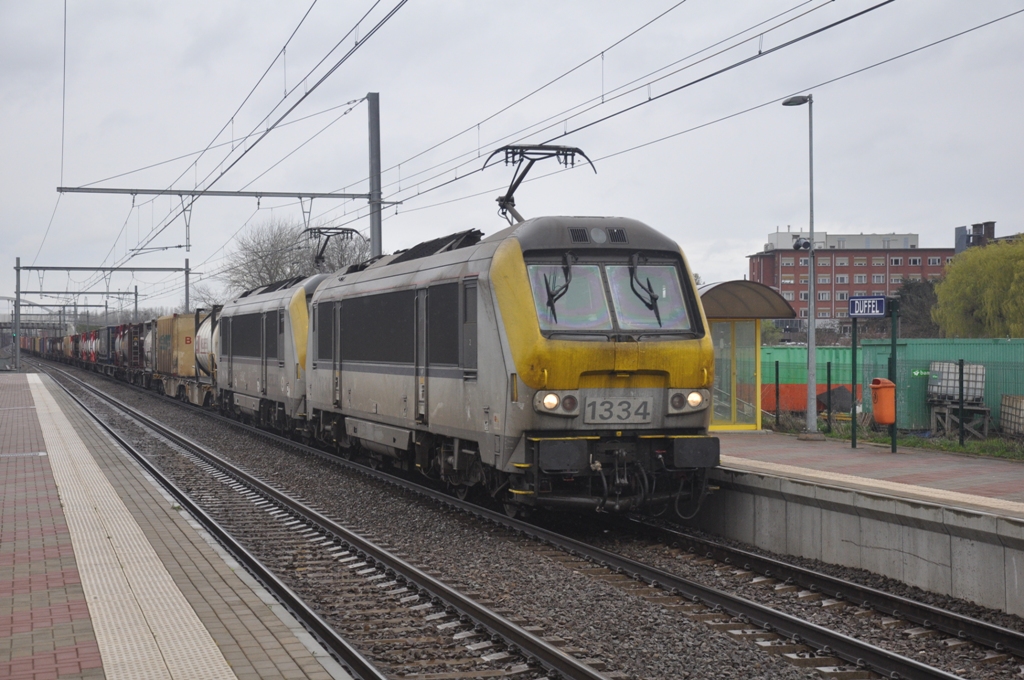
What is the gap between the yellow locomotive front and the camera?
418 inches

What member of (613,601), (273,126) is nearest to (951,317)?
(273,126)

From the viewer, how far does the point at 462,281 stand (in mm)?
11922

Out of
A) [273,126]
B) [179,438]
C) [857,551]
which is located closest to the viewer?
[857,551]

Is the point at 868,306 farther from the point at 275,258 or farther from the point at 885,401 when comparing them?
the point at 275,258

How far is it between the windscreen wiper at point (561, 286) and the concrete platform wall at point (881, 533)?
2.83 metres

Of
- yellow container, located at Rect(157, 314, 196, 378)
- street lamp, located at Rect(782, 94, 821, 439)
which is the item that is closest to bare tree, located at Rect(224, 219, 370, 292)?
→ yellow container, located at Rect(157, 314, 196, 378)

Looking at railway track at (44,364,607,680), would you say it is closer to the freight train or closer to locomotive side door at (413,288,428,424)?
the freight train

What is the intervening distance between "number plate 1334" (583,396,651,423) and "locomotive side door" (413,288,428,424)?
3.10 meters

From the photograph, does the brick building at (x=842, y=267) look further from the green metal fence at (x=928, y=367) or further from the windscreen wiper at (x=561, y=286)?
the windscreen wiper at (x=561, y=286)

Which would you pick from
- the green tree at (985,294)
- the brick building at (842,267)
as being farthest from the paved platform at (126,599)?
the brick building at (842,267)

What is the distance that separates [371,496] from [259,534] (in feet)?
9.23

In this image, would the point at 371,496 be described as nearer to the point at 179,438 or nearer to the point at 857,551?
the point at 857,551

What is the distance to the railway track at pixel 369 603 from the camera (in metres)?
6.74

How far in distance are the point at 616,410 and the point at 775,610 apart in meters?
3.37
